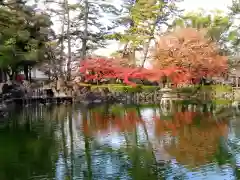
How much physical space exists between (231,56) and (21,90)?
20777 millimetres

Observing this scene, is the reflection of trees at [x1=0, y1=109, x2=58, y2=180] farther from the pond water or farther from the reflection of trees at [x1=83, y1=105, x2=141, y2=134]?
the reflection of trees at [x1=83, y1=105, x2=141, y2=134]

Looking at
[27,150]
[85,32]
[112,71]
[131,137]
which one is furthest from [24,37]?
[27,150]

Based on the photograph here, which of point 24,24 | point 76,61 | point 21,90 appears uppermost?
point 24,24

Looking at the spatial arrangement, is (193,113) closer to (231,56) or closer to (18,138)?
(18,138)

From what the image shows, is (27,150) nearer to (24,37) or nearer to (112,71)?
(24,37)

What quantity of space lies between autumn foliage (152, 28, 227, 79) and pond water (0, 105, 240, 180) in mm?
10085

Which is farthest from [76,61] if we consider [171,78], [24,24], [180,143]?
[180,143]

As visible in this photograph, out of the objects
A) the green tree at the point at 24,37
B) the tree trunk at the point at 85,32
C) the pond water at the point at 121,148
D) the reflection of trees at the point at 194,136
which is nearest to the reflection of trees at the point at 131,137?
the pond water at the point at 121,148

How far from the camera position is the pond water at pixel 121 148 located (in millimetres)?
9273

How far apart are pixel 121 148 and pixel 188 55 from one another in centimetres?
1820

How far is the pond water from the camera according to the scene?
927 cm

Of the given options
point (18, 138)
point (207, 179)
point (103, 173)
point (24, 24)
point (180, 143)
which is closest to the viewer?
point (207, 179)

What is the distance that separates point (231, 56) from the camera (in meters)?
39.7

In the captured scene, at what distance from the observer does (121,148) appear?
1202 centimetres
